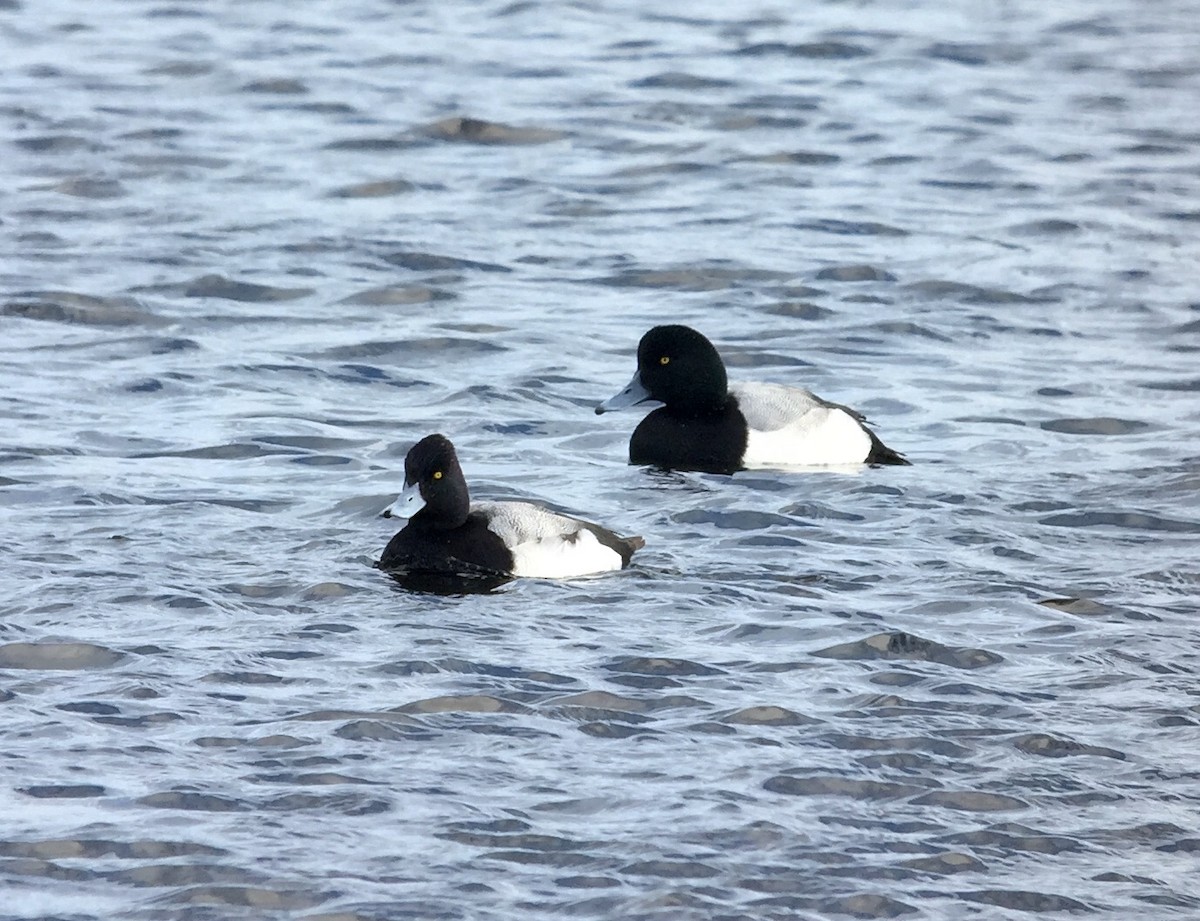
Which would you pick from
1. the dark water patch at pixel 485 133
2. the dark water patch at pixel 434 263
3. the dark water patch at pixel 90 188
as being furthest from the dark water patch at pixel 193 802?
the dark water patch at pixel 485 133

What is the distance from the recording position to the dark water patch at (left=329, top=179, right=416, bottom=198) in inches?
756

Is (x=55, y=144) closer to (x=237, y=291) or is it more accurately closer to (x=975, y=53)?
(x=237, y=291)

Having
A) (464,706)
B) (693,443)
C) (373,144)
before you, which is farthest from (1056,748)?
(373,144)

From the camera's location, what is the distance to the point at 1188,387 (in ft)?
47.4

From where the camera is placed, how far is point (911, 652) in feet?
30.9

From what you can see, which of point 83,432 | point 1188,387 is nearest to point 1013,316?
point 1188,387

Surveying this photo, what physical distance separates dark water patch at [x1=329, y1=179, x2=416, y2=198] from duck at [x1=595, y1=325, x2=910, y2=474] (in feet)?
22.2

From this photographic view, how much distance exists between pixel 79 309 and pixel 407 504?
20.1 feet

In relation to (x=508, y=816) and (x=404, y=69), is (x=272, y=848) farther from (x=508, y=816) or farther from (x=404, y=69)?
(x=404, y=69)

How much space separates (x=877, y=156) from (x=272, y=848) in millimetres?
15074

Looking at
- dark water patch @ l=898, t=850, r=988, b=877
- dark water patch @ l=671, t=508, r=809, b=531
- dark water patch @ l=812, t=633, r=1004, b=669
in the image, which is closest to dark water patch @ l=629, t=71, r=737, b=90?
dark water patch @ l=671, t=508, r=809, b=531

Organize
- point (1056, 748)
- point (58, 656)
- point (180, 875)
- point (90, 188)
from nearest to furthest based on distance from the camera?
1. point (180, 875)
2. point (1056, 748)
3. point (58, 656)
4. point (90, 188)

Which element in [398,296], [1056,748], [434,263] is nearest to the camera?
[1056,748]

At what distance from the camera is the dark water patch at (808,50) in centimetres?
2514
